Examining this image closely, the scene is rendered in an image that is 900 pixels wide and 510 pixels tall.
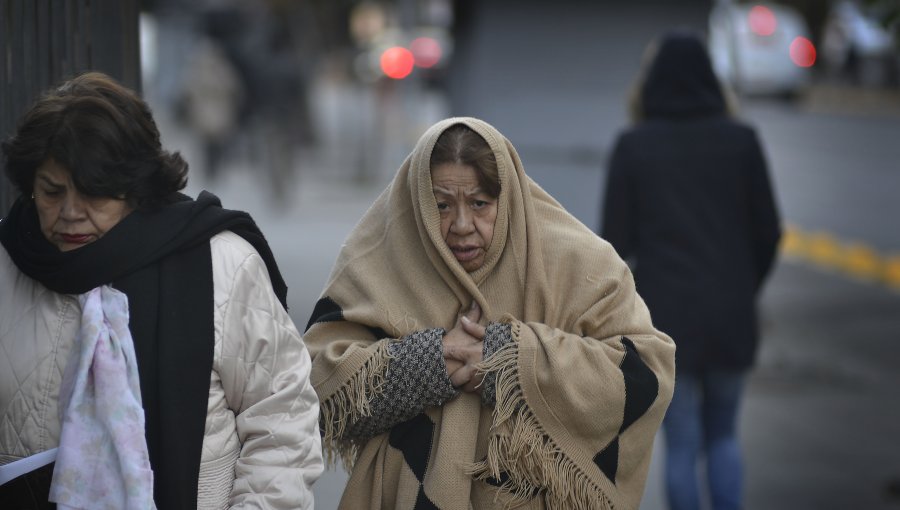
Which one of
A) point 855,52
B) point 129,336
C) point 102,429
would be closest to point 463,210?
point 129,336

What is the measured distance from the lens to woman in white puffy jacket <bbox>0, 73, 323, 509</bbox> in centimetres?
256

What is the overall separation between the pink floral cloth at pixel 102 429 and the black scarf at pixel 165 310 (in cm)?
6

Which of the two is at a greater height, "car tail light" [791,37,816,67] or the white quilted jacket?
the white quilted jacket

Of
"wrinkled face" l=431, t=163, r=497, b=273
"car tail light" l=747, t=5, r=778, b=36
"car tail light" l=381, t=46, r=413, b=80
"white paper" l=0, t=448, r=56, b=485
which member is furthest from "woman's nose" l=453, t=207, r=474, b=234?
"car tail light" l=747, t=5, r=778, b=36

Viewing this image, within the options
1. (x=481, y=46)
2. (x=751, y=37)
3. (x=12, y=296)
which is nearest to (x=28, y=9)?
(x=12, y=296)

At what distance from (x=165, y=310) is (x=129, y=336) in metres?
0.09

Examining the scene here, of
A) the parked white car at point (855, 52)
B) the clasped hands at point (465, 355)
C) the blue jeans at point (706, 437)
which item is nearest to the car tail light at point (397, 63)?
the blue jeans at point (706, 437)

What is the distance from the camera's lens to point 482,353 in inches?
118

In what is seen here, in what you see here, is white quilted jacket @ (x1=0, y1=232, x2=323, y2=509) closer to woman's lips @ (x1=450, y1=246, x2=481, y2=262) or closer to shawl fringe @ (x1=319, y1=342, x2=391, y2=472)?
shawl fringe @ (x1=319, y1=342, x2=391, y2=472)

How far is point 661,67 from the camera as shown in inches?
196

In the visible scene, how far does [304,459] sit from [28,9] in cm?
175

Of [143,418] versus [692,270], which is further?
[692,270]

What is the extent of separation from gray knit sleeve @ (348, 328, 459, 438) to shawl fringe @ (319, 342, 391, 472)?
0.02 m

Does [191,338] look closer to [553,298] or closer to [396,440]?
[396,440]
